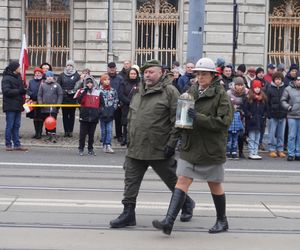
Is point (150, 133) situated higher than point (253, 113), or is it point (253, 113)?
point (150, 133)

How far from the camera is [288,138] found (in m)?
14.4

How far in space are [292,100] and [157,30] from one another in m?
11.8

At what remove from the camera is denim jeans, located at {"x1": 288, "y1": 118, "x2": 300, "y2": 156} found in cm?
1425

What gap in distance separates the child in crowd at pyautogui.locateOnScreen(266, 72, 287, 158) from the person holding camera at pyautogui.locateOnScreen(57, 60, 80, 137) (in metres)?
4.84

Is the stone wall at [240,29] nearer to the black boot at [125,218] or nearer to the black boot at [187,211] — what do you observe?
the black boot at [187,211]

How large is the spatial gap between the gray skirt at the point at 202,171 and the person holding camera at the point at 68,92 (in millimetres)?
9594

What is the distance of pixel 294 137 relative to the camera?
14.3 metres

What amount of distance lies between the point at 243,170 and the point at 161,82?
5432 mm

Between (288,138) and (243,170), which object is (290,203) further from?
(288,138)

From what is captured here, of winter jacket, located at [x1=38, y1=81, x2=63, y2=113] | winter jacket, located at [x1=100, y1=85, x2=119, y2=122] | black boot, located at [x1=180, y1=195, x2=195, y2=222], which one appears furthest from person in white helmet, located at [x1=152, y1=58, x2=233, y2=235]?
winter jacket, located at [x1=38, y1=81, x2=63, y2=113]

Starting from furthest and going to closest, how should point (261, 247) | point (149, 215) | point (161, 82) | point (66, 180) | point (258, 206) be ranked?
point (66, 180), point (258, 206), point (149, 215), point (161, 82), point (261, 247)

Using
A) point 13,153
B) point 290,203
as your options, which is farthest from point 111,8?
point 290,203

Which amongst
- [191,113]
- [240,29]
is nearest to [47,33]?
[240,29]

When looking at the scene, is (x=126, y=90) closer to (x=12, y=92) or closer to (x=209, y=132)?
(x=12, y=92)
